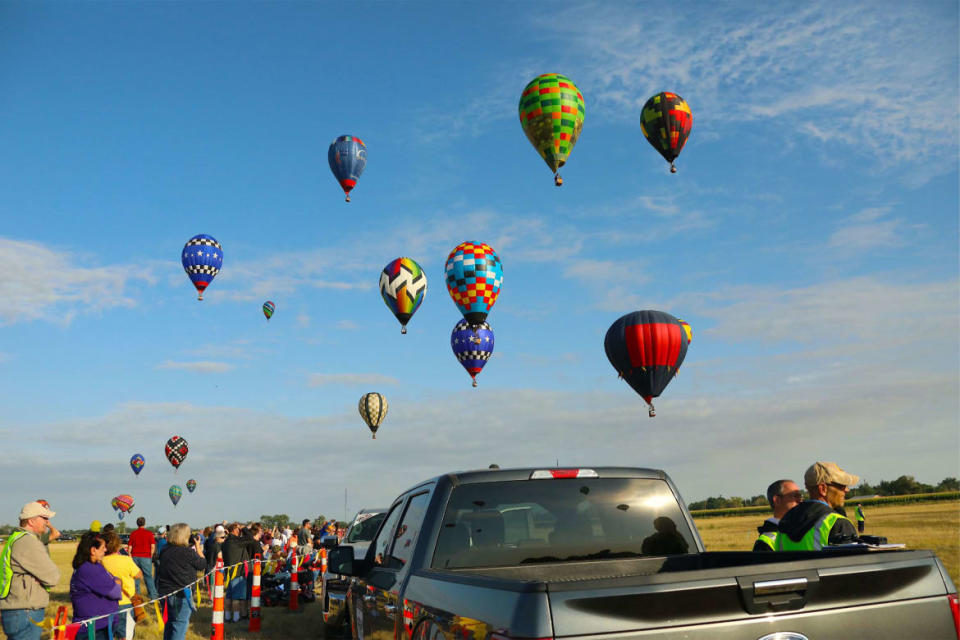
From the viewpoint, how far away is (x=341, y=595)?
9.23 m

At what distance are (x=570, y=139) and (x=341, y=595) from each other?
67.5 feet

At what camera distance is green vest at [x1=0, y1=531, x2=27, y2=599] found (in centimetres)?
700

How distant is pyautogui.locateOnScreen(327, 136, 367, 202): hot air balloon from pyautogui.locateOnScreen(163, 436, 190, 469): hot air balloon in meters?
26.8

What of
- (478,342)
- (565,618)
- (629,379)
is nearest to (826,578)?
(565,618)

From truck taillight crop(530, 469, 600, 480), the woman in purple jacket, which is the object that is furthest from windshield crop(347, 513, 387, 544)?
truck taillight crop(530, 469, 600, 480)

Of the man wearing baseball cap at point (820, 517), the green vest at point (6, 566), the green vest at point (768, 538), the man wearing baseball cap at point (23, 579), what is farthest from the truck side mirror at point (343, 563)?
the green vest at point (6, 566)

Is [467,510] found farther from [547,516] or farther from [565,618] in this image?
[565,618]

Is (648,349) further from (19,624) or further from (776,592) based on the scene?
(776,592)

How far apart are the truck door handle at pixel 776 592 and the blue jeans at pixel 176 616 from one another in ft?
30.1

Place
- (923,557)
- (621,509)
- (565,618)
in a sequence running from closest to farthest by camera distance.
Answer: (565,618), (923,557), (621,509)

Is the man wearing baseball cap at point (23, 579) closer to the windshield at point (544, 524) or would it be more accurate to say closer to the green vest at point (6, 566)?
the green vest at point (6, 566)

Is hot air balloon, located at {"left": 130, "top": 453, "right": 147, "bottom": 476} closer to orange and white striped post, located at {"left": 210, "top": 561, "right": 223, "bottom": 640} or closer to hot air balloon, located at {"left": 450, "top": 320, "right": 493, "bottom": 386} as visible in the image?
hot air balloon, located at {"left": 450, "top": 320, "right": 493, "bottom": 386}

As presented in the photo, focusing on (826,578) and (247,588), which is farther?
(247,588)

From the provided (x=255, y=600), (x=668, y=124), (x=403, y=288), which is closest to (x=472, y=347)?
(x=403, y=288)
